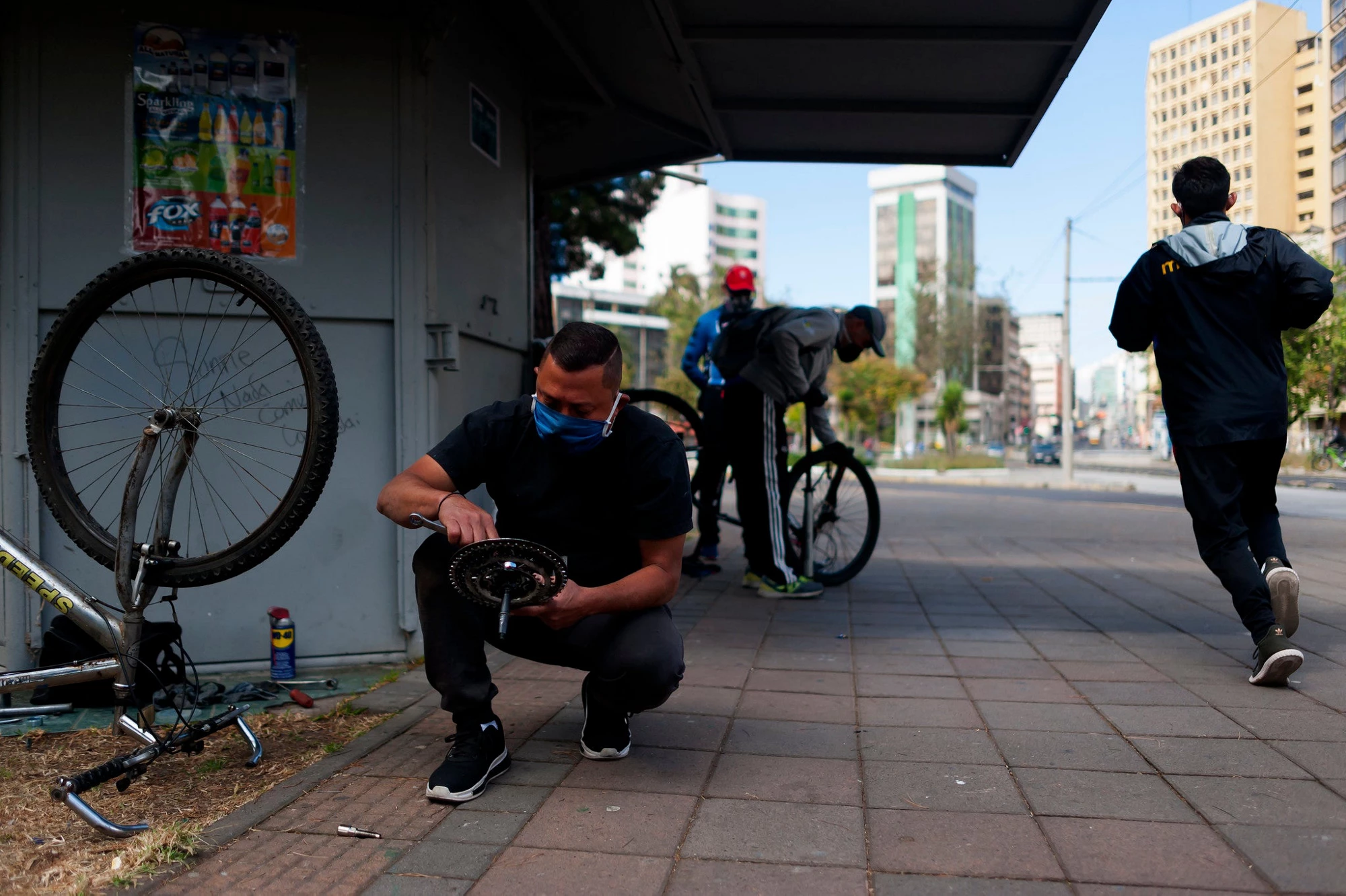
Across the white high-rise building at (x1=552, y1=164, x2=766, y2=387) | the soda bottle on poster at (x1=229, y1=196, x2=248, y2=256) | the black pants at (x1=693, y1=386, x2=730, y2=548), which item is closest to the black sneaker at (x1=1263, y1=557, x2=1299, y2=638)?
the black pants at (x1=693, y1=386, x2=730, y2=548)

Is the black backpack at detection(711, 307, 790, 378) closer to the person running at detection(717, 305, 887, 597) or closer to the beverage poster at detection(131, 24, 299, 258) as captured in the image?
the person running at detection(717, 305, 887, 597)

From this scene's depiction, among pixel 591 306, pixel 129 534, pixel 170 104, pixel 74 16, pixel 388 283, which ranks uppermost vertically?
pixel 591 306

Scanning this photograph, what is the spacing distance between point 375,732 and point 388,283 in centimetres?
200

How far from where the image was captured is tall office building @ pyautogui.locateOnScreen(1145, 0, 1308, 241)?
39.6m

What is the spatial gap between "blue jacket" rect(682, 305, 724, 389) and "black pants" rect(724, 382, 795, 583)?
114 centimetres

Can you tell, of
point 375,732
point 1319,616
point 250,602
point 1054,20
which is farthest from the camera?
point 1319,616

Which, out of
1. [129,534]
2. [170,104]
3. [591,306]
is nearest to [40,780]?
[129,534]

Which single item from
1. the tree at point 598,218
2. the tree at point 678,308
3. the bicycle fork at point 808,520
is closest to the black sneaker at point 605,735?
the bicycle fork at point 808,520

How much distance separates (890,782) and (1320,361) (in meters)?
42.6

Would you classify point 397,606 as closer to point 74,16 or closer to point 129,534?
point 129,534

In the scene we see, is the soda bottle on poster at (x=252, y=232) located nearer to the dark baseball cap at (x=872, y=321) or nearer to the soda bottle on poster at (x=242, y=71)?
the soda bottle on poster at (x=242, y=71)

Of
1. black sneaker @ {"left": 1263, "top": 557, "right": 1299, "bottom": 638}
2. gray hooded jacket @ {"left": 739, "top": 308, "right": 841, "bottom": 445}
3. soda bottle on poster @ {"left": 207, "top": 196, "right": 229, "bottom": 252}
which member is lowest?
black sneaker @ {"left": 1263, "top": 557, "right": 1299, "bottom": 638}

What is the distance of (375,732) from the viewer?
11.2 ft

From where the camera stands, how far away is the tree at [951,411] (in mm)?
56375
